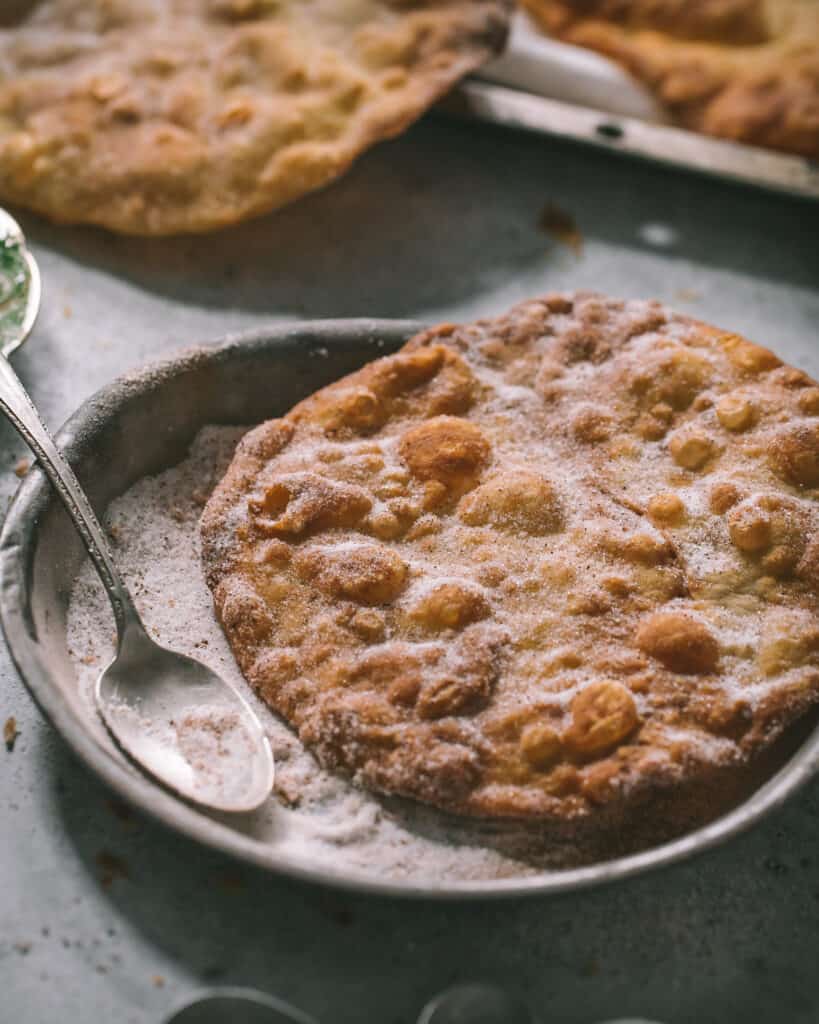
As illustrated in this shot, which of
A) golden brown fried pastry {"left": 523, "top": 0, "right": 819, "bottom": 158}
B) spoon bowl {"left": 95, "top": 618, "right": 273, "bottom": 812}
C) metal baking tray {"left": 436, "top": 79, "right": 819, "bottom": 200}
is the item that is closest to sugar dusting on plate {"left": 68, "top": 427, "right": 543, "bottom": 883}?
spoon bowl {"left": 95, "top": 618, "right": 273, "bottom": 812}

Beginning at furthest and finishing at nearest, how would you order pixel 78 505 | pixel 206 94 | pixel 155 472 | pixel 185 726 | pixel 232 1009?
1. pixel 206 94
2. pixel 155 472
3. pixel 78 505
4. pixel 185 726
5. pixel 232 1009

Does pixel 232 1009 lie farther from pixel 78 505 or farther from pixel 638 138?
pixel 638 138

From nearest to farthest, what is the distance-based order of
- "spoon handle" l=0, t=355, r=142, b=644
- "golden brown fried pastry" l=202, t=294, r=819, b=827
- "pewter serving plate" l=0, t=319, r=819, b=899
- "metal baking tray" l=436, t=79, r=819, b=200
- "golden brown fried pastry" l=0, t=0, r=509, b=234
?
"pewter serving plate" l=0, t=319, r=819, b=899
"golden brown fried pastry" l=202, t=294, r=819, b=827
"spoon handle" l=0, t=355, r=142, b=644
"golden brown fried pastry" l=0, t=0, r=509, b=234
"metal baking tray" l=436, t=79, r=819, b=200

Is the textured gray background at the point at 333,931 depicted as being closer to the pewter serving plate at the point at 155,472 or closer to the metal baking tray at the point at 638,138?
the pewter serving plate at the point at 155,472

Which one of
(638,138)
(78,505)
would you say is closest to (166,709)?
(78,505)

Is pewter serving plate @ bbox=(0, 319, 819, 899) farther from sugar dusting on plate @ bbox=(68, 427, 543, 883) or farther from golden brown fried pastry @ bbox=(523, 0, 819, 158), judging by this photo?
golden brown fried pastry @ bbox=(523, 0, 819, 158)
